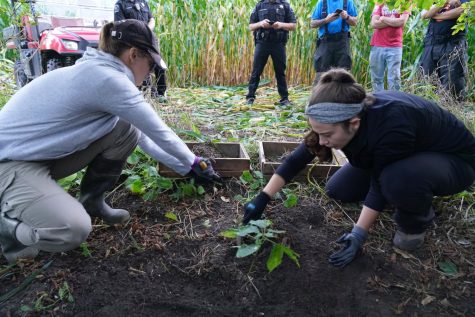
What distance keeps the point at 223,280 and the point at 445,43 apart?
4458 mm

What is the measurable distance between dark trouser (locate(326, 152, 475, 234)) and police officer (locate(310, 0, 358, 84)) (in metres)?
3.04

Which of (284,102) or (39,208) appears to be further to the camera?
(284,102)

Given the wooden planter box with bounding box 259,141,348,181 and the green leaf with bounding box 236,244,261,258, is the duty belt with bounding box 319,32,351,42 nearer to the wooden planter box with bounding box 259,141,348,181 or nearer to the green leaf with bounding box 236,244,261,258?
the wooden planter box with bounding box 259,141,348,181

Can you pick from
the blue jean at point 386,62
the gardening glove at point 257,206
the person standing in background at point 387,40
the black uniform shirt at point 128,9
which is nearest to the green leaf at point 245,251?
the gardening glove at point 257,206

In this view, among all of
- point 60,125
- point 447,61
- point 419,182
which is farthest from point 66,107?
point 447,61

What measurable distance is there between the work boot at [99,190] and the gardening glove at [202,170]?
0.42m

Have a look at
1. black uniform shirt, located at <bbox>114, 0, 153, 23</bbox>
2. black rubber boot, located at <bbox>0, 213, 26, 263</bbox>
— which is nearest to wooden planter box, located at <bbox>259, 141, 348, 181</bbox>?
black rubber boot, located at <bbox>0, 213, 26, 263</bbox>

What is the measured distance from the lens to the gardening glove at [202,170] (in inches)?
81.2

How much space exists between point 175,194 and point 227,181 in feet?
1.22

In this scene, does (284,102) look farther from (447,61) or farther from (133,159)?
(133,159)

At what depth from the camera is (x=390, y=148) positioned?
157cm

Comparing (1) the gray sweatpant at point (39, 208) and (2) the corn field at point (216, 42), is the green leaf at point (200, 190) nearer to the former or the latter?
(1) the gray sweatpant at point (39, 208)

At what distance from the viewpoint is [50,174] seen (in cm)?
177

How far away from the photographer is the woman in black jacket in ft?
5.02
